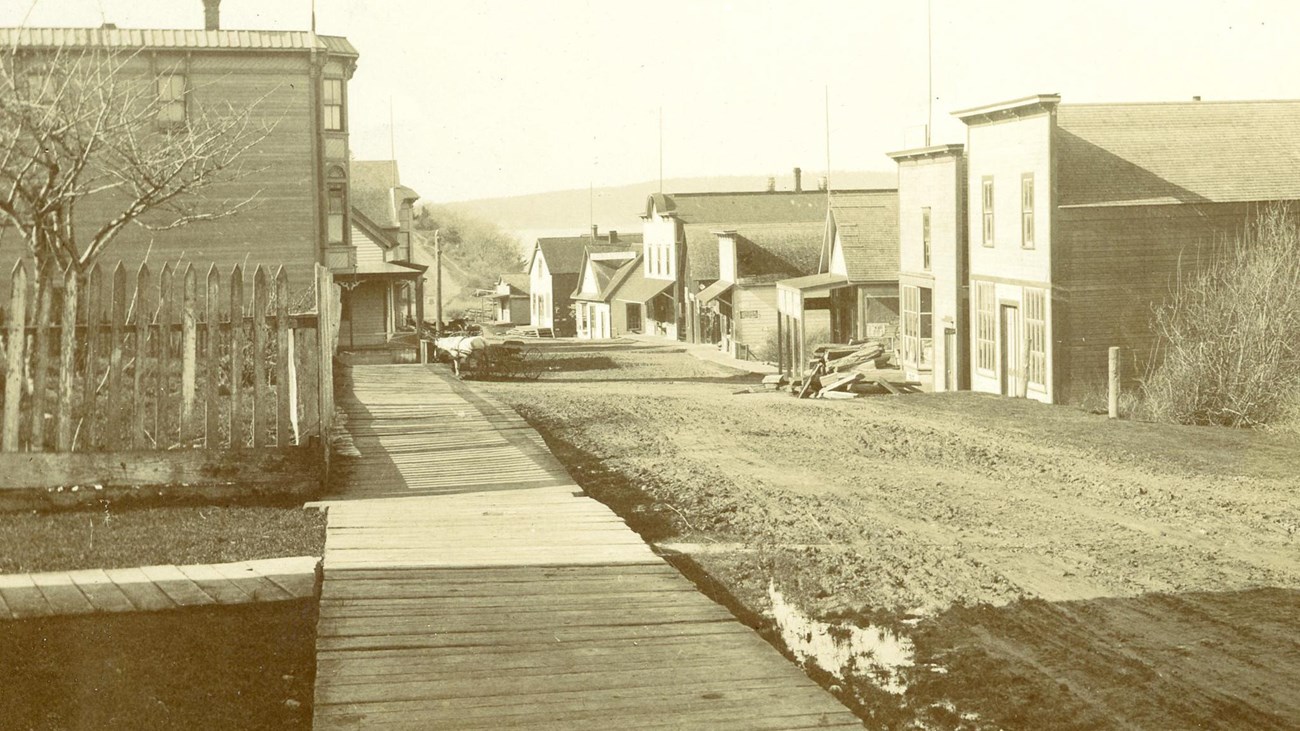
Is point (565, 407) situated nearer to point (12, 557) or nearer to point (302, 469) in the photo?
point (302, 469)

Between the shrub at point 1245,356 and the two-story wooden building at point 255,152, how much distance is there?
77.6ft

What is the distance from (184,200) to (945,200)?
20027 mm

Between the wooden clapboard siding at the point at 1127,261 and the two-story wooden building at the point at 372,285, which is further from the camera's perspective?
the two-story wooden building at the point at 372,285

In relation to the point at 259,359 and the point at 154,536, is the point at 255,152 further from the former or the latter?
the point at 154,536

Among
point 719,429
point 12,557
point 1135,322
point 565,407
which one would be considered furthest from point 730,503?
point 1135,322

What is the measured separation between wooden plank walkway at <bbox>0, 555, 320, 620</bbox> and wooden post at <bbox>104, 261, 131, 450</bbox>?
7.34 ft

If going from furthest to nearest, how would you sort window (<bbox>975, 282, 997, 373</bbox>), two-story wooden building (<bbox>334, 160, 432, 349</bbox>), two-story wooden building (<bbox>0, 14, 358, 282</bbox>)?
two-story wooden building (<bbox>334, 160, 432, 349</bbox>) → two-story wooden building (<bbox>0, 14, 358, 282</bbox>) → window (<bbox>975, 282, 997, 373</bbox>)

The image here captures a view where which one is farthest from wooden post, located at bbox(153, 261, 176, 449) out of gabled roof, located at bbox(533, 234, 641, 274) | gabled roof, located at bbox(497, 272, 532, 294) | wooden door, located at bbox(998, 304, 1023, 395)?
gabled roof, located at bbox(497, 272, 532, 294)

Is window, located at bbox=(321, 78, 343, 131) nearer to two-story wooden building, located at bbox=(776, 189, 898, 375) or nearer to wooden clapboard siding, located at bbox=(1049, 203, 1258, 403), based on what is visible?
two-story wooden building, located at bbox=(776, 189, 898, 375)

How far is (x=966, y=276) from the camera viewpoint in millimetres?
34469

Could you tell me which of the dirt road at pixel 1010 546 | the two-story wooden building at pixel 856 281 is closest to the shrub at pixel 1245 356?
the dirt road at pixel 1010 546

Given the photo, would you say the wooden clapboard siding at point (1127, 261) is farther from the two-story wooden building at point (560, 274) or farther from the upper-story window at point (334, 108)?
the two-story wooden building at point (560, 274)

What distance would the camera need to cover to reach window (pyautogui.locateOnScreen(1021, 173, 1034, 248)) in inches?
1135

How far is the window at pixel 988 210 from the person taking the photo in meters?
31.4
